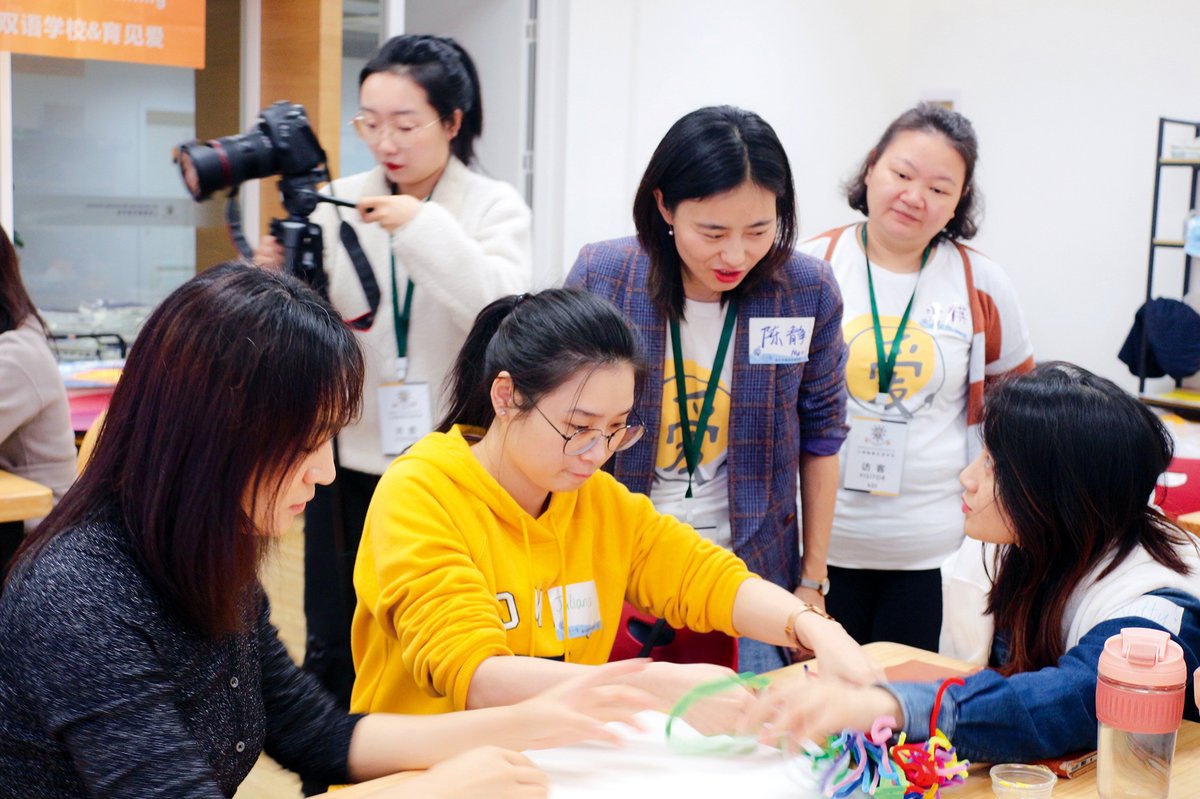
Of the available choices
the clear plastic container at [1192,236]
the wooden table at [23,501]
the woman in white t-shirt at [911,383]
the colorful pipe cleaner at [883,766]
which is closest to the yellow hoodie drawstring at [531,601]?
the colorful pipe cleaner at [883,766]

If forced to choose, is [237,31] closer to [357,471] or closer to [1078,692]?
[357,471]

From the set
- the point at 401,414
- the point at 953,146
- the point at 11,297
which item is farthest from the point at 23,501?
the point at 953,146

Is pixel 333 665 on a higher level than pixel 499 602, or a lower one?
lower

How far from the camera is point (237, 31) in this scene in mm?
4480

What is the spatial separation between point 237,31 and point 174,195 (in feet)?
2.03

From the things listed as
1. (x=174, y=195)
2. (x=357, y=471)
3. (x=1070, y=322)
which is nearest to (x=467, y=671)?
(x=357, y=471)

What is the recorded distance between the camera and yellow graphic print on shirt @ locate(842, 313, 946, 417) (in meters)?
2.55

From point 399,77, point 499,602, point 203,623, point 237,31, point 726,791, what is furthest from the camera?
point 237,31

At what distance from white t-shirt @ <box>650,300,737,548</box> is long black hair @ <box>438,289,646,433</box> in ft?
1.16

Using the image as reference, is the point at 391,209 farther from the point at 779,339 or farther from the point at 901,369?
the point at 901,369

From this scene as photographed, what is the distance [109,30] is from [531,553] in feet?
9.56

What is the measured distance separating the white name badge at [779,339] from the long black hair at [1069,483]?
20.5 inches

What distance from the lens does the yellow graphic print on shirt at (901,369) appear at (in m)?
2.55

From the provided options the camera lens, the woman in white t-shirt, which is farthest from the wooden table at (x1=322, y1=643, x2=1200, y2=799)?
the camera lens
